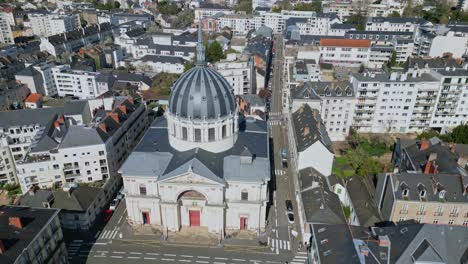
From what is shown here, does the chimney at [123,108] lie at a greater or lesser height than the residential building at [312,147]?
greater

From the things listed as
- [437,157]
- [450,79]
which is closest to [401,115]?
[450,79]

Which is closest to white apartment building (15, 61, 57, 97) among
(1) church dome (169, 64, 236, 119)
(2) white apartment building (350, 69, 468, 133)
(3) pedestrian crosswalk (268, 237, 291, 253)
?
(1) church dome (169, 64, 236, 119)

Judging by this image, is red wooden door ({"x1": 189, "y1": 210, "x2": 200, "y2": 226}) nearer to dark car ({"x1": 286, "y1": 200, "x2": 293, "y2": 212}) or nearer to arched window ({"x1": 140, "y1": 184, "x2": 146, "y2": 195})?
arched window ({"x1": 140, "y1": 184, "x2": 146, "y2": 195})

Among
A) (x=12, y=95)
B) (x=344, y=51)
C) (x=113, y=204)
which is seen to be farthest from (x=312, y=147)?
(x=12, y=95)

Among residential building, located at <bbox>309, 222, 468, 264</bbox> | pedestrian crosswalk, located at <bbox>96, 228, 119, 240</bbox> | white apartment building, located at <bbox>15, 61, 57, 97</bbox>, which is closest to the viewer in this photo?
residential building, located at <bbox>309, 222, 468, 264</bbox>

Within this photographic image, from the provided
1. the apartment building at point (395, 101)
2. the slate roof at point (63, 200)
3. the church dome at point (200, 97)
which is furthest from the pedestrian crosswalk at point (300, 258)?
the apartment building at point (395, 101)

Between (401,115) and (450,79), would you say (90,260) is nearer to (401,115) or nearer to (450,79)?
(401,115)

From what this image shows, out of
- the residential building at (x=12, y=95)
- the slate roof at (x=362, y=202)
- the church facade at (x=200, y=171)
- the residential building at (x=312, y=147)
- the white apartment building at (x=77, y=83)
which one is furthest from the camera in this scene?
the white apartment building at (x=77, y=83)

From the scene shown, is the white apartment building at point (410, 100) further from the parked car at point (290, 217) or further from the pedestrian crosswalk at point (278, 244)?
the pedestrian crosswalk at point (278, 244)
